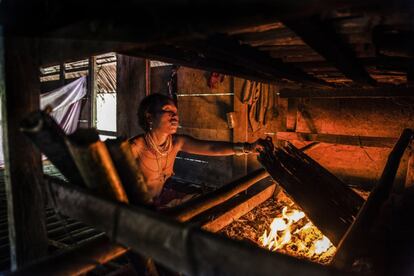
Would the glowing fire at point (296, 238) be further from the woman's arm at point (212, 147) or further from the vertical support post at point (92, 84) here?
the vertical support post at point (92, 84)

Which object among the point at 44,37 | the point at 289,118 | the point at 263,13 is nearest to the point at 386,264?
the point at 263,13

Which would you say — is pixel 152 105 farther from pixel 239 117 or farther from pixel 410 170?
pixel 410 170

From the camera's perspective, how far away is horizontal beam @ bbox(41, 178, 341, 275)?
47.1 inches

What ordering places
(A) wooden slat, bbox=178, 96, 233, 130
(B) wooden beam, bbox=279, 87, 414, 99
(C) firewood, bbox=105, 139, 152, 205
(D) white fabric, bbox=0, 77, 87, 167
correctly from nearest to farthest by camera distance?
(C) firewood, bbox=105, 139, 152, 205
(B) wooden beam, bbox=279, 87, 414, 99
(A) wooden slat, bbox=178, 96, 233, 130
(D) white fabric, bbox=0, 77, 87, 167

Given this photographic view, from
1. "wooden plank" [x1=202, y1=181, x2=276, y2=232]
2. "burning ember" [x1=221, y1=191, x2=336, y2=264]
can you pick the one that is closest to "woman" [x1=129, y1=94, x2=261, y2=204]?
"wooden plank" [x1=202, y1=181, x2=276, y2=232]

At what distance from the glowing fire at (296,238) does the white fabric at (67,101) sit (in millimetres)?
8230

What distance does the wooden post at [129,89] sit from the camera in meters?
8.18

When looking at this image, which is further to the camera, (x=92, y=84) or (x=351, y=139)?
(x=92, y=84)

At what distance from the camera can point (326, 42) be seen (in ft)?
6.35

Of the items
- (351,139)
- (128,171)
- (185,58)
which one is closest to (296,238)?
(351,139)

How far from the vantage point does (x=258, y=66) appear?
2.88 m

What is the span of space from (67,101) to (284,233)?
8.65 meters

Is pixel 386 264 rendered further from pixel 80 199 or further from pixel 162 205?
pixel 162 205

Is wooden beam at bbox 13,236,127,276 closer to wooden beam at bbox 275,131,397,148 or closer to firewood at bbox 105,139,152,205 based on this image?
firewood at bbox 105,139,152,205
